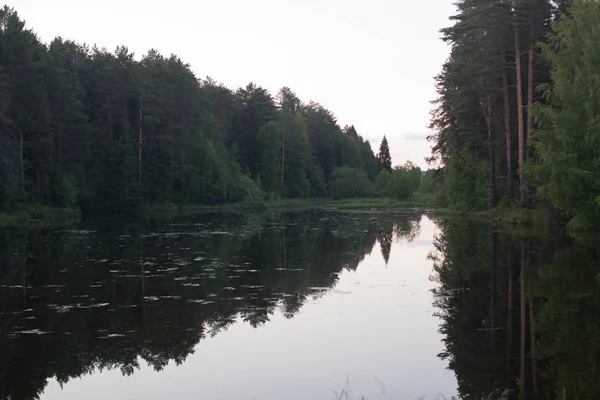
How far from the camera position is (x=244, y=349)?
9.95m

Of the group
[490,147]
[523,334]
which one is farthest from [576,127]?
[523,334]

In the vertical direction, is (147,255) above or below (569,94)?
below

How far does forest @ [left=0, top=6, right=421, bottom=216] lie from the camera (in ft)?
167

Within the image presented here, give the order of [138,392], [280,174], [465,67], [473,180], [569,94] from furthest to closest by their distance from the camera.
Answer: [280,174]
[473,180]
[465,67]
[569,94]
[138,392]

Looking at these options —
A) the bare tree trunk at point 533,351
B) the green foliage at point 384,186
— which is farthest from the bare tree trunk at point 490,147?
the green foliage at point 384,186

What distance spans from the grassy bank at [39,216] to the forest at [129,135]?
0.85 metres

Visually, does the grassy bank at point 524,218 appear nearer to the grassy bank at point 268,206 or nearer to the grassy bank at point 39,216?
the grassy bank at point 39,216

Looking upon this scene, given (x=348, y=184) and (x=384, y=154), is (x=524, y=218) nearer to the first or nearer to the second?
(x=348, y=184)

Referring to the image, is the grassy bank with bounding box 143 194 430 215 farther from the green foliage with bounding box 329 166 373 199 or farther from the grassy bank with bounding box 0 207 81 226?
the grassy bank with bounding box 0 207 81 226

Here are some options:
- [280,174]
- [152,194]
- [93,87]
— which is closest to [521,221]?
[152,194]

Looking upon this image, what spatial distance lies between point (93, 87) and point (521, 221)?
57.0m

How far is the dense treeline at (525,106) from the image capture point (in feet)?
83.8

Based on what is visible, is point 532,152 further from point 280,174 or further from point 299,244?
point 280,174

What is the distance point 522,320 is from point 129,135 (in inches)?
2446
